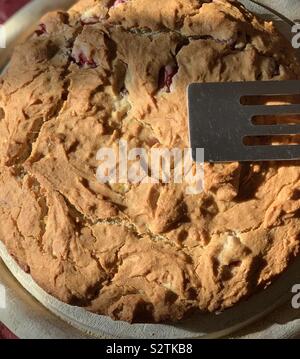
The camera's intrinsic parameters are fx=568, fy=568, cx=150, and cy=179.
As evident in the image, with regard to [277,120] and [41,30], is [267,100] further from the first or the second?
[41,30]

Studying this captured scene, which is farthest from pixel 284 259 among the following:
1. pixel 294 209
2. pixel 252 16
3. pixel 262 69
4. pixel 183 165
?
pixel 252 16

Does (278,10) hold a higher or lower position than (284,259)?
higher

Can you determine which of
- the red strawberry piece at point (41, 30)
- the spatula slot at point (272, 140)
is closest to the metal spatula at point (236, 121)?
the spatula slot at point (272, 140)

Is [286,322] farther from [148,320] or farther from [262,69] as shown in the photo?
[262,69]

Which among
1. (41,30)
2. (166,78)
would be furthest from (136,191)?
(41,30)

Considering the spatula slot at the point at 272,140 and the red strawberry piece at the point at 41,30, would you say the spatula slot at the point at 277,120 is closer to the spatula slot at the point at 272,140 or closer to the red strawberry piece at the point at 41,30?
the spatula slot at the point at 272,140

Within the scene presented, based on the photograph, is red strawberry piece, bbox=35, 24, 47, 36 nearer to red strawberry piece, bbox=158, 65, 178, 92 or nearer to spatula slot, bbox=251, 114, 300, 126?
red strawberry piece, bbox=158, 65, 178, 92

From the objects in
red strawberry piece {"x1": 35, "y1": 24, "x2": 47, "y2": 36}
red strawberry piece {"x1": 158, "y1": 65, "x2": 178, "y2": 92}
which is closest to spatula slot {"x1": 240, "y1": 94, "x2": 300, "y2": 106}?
red strawberry piece {"x1": 158, "y1": 65, "x2": 178, "y2": 92}
